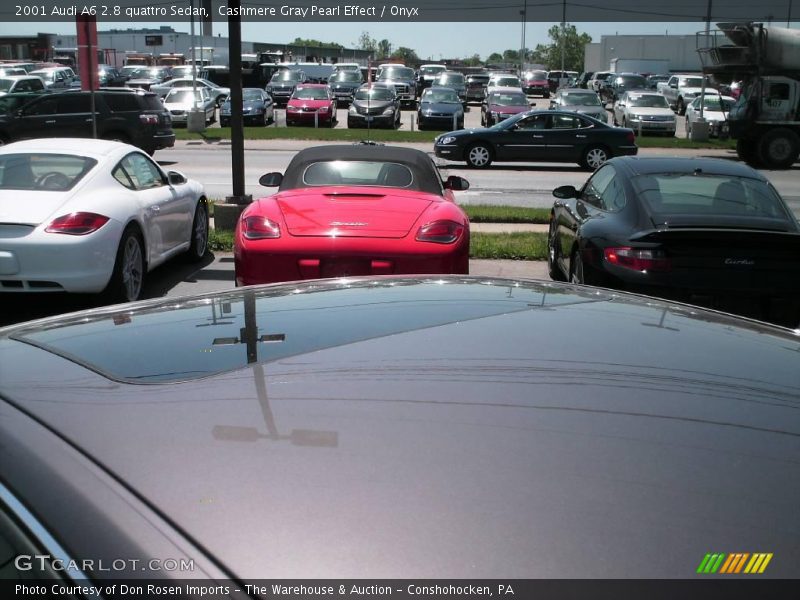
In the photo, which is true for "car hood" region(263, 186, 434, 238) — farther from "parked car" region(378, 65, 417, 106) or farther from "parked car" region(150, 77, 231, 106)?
"parked car" region(378, 65, 417, 106)

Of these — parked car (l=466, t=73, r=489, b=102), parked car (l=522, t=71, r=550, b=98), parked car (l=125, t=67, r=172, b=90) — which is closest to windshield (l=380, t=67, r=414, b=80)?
parked car (l=466, t=73, r=489, b=102)

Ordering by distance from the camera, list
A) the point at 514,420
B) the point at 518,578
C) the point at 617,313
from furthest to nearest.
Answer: the point at 617,313, the point at 514,420, the point at 518,578

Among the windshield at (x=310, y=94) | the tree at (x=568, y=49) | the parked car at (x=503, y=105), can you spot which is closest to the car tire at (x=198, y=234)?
the parked car at (x=503, y=105)

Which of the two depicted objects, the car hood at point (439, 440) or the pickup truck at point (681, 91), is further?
the pickup truck at point (681, 91)

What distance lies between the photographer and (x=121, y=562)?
4.84 feet

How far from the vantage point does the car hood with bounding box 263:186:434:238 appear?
691cm

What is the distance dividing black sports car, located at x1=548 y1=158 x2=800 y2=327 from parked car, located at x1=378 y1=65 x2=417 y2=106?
4119 cm

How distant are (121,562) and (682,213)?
21.2 ft

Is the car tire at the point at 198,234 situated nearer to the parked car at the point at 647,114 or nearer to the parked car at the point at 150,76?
the parked car at the point at 647,114

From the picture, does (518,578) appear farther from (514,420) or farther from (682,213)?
(682,213)

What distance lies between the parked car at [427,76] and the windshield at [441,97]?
19915 millimetres

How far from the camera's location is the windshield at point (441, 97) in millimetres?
35312

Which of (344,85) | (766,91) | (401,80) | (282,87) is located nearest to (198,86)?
(282,87)

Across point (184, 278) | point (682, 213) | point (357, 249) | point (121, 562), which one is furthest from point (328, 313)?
point (184, 278)
